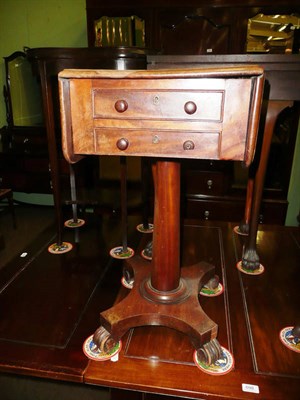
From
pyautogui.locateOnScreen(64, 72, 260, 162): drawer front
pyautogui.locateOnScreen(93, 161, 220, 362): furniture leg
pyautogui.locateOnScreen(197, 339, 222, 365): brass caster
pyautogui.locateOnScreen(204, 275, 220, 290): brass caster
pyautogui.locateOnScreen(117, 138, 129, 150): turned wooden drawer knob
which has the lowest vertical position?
pyautogui.locateOnScreen(197, 339, 222, 365): brass caster

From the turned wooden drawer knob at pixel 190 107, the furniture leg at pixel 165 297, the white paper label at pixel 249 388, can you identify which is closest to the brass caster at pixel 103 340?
the furniture leg at pixel 165 297

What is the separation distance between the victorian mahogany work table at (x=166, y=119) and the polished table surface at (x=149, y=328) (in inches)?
2.6

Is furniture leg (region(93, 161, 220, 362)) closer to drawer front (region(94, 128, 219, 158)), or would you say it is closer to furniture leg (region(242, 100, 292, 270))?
drawer front (region(94, 128, 219, 158))

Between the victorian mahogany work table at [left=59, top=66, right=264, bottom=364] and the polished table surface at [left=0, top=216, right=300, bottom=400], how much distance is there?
7 cm

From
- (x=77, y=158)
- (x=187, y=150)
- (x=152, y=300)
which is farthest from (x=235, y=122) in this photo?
(x=152, y=300)

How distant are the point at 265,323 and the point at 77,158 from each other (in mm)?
710

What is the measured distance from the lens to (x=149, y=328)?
3.03 ft

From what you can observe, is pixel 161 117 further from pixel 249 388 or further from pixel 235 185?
pixel 235 185

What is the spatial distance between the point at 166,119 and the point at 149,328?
0.59m

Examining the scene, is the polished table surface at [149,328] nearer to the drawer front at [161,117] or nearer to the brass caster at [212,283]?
the brass caster at [212,283]

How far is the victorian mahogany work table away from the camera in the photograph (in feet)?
2.23

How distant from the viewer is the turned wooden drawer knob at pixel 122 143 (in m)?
0.74

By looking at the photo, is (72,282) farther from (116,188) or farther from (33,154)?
(33,154)

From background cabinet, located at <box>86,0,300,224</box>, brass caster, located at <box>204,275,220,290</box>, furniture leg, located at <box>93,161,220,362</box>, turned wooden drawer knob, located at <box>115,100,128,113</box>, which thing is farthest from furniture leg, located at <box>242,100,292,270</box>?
background cabinet, located at <box>86,0,300,224</box>
